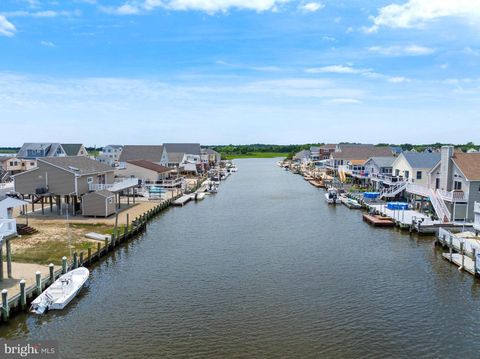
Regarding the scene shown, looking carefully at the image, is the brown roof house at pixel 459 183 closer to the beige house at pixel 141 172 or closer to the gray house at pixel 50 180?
the gray house at pixel 50 180

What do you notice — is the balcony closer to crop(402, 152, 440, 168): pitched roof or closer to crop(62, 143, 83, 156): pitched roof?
crop(402, 152, 440, 168): pitched roof

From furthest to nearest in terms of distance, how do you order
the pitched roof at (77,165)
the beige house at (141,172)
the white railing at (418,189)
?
the beige house at (141,172)
the white railing at (418,189)
the pitched roof at (77,165)

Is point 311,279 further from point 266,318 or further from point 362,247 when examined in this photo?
point 362,247

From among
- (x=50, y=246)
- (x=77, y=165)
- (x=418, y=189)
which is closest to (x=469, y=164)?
(x=418, y=189)

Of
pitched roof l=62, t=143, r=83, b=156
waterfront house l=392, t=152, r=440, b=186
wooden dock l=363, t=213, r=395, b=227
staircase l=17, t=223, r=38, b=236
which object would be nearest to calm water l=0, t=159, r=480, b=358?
wooden dock l=363, t=213, r=395, b=227

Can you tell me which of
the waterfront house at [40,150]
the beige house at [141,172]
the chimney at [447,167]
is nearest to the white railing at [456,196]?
the chimney at [447,167]

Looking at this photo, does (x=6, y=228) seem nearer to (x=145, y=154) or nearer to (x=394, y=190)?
(x=394, y=190)
